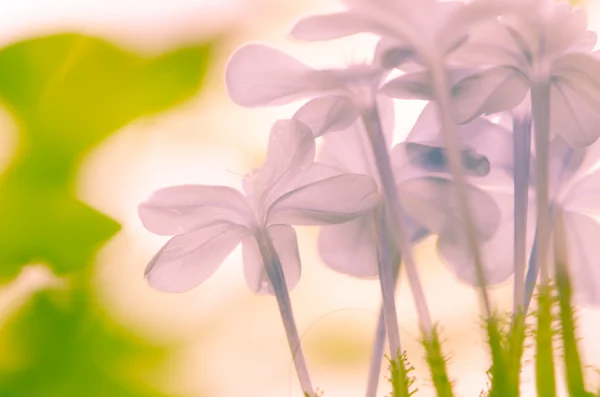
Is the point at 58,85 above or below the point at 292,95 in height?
above

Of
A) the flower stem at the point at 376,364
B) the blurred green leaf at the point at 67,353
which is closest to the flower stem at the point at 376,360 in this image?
the flower stem at the point at 376,364

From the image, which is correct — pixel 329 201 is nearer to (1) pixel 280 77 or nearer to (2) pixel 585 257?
(1) pixel 280 77

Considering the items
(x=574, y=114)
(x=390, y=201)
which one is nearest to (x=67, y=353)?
(x=390, y=201)

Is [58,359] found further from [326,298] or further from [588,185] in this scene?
[588,185]

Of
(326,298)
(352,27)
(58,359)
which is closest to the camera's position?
(352,27)

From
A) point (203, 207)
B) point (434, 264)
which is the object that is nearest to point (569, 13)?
point (203, 207)

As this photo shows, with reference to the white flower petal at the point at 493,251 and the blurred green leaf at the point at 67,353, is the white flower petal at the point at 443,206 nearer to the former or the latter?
the white flower petal at the point at 493,251

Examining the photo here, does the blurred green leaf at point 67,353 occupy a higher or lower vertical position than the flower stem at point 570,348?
higher
